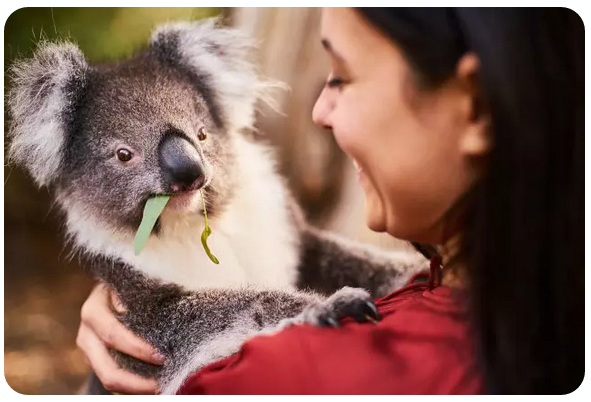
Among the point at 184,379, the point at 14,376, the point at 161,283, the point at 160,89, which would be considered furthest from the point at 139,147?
the point at 14,376

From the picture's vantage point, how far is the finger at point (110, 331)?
1.36m

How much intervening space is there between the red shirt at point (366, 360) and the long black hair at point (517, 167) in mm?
56

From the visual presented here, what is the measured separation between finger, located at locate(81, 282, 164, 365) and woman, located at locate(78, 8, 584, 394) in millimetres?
207

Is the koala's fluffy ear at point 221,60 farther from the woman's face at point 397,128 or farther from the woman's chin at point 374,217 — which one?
the woman's chin at point 374,217

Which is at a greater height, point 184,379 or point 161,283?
point 161,283

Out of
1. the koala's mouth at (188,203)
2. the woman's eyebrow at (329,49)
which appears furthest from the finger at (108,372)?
the woman's eyebrow at (329,49)

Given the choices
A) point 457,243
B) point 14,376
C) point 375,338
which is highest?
point 457,243

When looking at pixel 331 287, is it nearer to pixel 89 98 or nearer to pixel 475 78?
pixel 475 78

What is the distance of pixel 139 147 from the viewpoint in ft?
4.34

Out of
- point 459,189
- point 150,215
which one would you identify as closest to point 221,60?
point 150,215

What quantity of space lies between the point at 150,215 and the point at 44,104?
1.16 ft

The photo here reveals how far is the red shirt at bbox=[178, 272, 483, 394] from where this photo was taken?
1081 millimetres

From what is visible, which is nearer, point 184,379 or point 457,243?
point 457,243

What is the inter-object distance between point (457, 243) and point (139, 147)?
2.34ft
